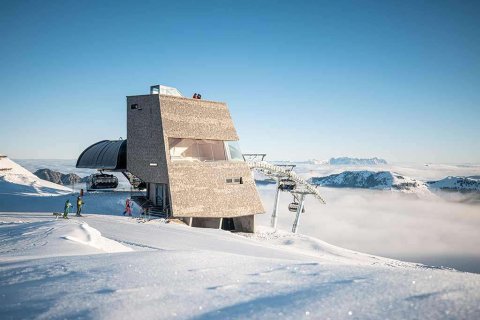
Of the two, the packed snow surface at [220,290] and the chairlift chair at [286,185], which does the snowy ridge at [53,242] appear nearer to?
the packed snow surface at [220,290]

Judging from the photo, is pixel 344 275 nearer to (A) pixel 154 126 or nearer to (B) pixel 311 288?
(B) pixel 311 288

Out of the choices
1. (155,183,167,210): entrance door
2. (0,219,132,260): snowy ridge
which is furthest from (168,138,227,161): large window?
(0,219,132,260): snowy ridge

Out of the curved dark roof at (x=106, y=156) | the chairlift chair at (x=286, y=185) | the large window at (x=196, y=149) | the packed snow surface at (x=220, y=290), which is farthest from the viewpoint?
the chairlift chair at (x=286, y=185)

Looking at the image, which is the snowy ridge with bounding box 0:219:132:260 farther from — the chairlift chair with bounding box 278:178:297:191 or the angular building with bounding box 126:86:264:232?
the chairlift chair with bounding box 278:178:297:191

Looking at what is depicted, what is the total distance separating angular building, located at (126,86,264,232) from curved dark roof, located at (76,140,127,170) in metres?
2.05

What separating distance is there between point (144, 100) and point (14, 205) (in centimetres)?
1469

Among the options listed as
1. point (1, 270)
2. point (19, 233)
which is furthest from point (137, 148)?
point (1, 270)

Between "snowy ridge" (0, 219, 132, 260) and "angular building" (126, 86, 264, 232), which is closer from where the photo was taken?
"snowy ridge" (0, 219, 132, 260)

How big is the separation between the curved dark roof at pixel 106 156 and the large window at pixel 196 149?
5.98 m

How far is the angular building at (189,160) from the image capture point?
24.2 meters

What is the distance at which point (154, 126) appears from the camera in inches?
991

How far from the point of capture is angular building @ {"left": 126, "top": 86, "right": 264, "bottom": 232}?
79.3 ft

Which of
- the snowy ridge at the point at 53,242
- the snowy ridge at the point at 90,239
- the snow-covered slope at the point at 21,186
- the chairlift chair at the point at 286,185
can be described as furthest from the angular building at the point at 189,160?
the snow-covered slope at the point at 21,186

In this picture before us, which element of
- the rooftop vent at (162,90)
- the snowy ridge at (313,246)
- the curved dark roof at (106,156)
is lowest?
the snowy ridge at (313,246)
